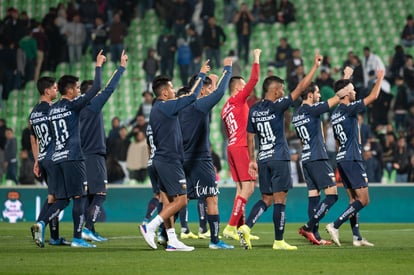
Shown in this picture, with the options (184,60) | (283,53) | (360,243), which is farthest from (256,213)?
(184,60)

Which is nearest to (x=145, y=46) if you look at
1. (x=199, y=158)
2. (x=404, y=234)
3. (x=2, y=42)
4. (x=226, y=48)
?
(x=226, y=48)

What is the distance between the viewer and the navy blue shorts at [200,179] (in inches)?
604

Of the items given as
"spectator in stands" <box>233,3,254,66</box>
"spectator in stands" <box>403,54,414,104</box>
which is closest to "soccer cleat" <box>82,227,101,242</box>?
"spectator in stands" <box>403,54,414,104</box>

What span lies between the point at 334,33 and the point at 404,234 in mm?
18515

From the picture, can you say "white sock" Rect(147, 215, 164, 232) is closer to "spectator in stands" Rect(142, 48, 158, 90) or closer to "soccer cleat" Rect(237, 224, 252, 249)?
"soccer cleat" Rect(237, 224, 252, 249)

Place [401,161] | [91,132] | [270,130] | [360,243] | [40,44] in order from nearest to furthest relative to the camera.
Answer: [270,130]
[360,243]
[91,132]
[401,161]
[40,44]

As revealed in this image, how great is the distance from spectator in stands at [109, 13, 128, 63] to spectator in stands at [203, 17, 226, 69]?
9.55 ft

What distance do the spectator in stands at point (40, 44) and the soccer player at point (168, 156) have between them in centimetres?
2053

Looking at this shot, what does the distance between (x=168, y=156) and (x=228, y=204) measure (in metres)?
11.7

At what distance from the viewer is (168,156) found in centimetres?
1459

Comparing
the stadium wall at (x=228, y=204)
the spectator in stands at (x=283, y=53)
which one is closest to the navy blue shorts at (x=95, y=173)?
the stadium wall at (x=228, y=204)

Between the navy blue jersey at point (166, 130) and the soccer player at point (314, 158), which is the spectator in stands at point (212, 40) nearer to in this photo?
the soccer player at point (314, 158)

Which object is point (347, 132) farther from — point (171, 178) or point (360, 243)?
point (171, 178)

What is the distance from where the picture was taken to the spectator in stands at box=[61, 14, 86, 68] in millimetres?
35062
